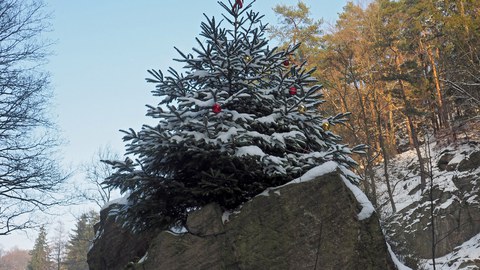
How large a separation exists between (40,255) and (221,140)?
56366mm

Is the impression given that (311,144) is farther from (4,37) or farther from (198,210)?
(4,37)

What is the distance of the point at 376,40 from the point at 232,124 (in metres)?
15.5

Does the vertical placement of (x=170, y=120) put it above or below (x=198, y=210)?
above

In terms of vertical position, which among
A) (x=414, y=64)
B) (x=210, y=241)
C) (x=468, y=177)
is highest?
(x=414, y=64)

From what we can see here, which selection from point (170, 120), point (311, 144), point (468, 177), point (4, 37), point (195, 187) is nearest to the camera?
point (195, 187)

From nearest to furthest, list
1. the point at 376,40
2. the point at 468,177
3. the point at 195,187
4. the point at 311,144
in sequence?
the point at 195,187 < the point at 311,144 < the point at 468,177 < the point at 376,40

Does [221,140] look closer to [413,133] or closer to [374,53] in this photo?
[413,133]

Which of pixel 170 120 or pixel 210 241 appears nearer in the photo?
pixel 210 241

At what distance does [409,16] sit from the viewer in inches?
721

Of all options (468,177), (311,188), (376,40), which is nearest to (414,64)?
(376,40)

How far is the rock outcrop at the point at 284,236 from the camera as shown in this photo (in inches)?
142

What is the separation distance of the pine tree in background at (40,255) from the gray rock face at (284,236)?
5334 cm

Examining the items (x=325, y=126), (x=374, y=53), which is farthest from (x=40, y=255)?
(x=325, y=126)

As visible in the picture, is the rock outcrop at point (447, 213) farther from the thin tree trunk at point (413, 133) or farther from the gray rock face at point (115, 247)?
the gray rock face at point (115, 247)
